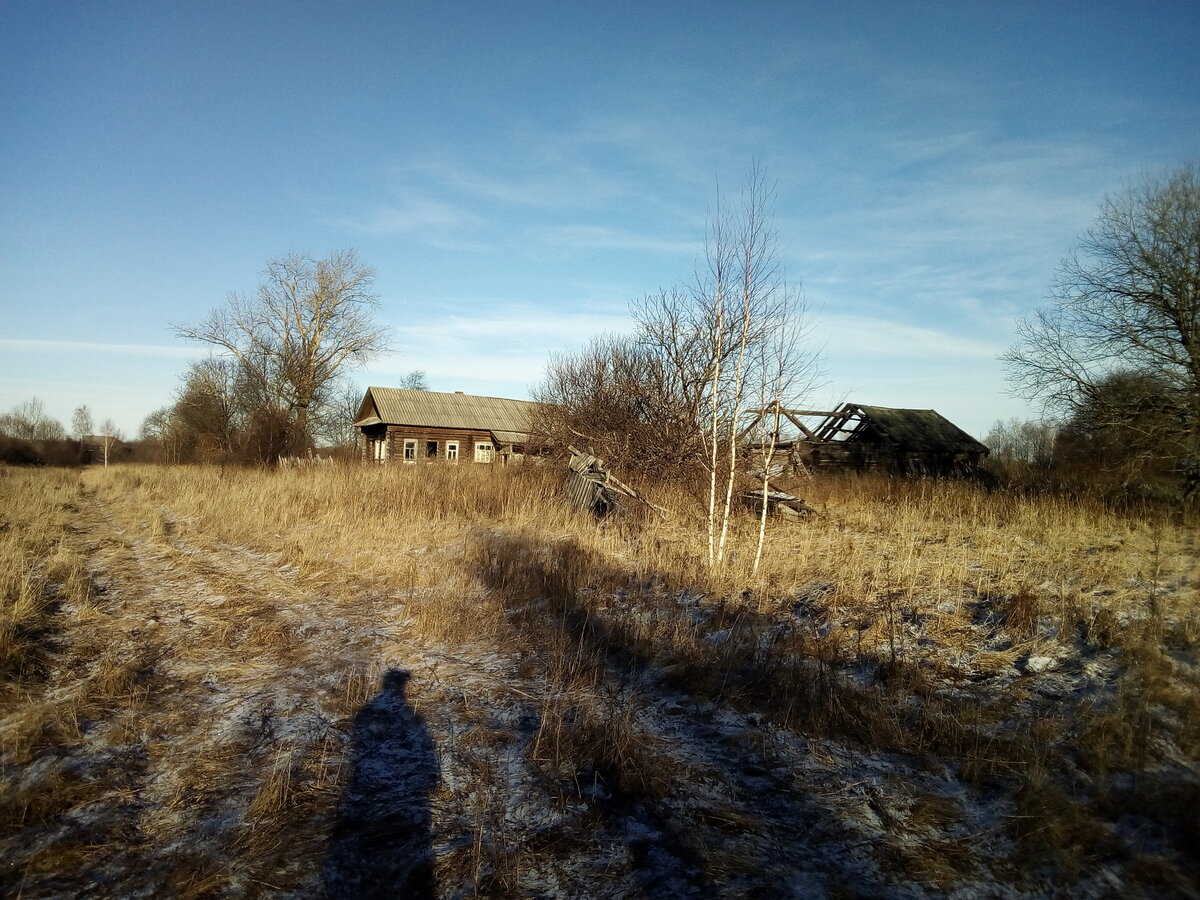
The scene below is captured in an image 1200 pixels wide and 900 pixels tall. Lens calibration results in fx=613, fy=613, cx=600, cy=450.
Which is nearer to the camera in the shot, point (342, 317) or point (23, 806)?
point (23, 806)

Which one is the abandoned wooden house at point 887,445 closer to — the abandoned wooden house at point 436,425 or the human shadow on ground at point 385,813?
the abandoned wooden house at point 436,425

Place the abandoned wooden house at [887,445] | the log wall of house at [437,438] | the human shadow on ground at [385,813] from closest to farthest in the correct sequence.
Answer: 1. the human shadow on ground at [385,813]
2. the abandoned wooden house at [887,445]
3. the log wall of house at [437,438]

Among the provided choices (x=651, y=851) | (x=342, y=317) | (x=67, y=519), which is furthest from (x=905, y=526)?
(x=342, y=317)

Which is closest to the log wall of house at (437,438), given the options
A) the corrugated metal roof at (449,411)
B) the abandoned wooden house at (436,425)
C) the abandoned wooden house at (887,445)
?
the abandoned wooden house at (436,425)

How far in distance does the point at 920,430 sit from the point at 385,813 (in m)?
28.7

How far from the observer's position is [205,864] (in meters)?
2.54

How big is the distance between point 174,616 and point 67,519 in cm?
914

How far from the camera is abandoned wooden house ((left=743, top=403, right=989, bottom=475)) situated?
84.8ft

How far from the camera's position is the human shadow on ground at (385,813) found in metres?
2.50

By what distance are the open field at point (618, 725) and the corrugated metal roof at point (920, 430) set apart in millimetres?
18656

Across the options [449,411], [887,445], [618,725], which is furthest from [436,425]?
[618,725]

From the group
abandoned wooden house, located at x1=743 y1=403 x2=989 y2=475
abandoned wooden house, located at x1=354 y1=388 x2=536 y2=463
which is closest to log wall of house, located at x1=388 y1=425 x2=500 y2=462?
abandoned wooden house, located at x1=354 y1=388 x2=536 y2=463

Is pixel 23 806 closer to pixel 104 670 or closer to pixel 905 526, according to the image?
pixel 104 670

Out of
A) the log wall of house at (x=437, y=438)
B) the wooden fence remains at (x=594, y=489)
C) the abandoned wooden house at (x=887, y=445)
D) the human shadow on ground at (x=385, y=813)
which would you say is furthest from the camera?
the log wall of house at (x=437, y=438)
